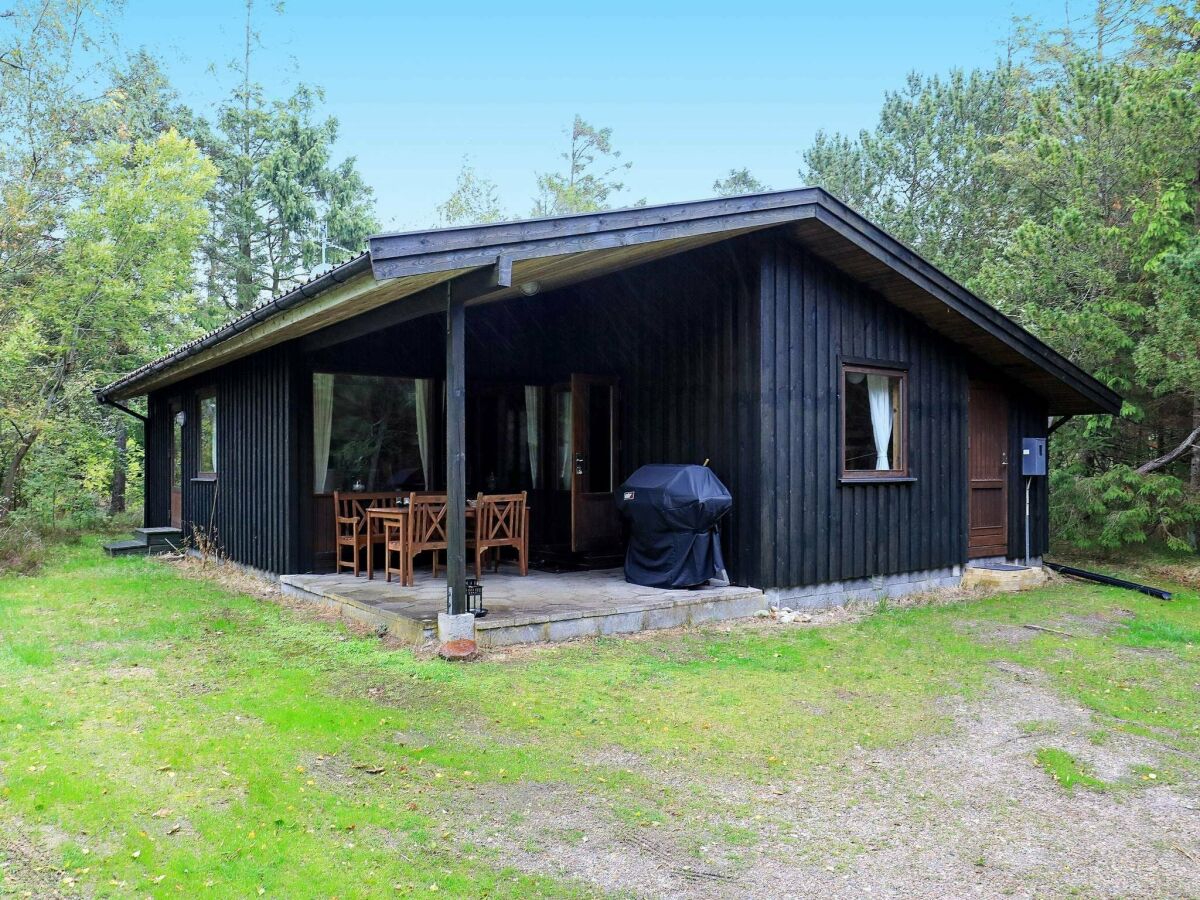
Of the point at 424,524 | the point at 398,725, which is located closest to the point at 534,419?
the point at 424,524

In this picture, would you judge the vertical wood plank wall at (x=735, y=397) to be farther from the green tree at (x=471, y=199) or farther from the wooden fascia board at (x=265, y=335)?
the green tree at (x=471, y=199)

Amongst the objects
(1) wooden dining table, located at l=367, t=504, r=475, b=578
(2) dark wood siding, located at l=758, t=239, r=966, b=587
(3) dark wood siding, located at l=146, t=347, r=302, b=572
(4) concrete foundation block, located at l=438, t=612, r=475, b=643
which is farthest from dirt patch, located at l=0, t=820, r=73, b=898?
(2) dark wood siding, located at l=758, t=239, r=966, b=587

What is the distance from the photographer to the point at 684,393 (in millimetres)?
7297

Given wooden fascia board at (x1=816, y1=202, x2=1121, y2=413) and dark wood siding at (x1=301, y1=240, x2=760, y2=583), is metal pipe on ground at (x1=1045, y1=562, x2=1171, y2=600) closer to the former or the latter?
wooden fascia board at (x1=816, y1=202, x2=1121, y2=413)

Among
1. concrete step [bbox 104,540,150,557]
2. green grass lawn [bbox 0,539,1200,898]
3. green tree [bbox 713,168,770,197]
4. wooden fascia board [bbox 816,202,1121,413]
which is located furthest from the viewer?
green tree [bbox 713,168,770,197]

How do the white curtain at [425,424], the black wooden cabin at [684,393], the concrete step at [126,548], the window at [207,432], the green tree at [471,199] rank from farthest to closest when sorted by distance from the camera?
the green tree at [471,199]
the concrete step at [126,548]
the window at [207,432]
the white curtain at [425,424]
the black wooden cabin at [684,393]

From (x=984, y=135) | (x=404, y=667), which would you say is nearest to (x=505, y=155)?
(x=984, y=135)

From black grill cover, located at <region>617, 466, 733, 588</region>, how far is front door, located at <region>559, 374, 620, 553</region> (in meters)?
1.24

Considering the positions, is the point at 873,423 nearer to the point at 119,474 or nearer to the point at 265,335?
the point at 265,335

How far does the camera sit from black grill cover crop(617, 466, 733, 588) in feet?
20.8

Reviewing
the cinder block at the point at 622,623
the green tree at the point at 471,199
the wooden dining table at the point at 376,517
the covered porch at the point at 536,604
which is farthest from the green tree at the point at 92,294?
the green tree at the point at 471,199

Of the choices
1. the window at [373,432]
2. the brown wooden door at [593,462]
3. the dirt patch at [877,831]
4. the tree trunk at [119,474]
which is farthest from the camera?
the tree trunk at [119,474]

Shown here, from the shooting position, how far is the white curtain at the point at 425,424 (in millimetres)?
8094

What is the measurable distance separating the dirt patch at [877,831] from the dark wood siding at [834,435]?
324 cm
